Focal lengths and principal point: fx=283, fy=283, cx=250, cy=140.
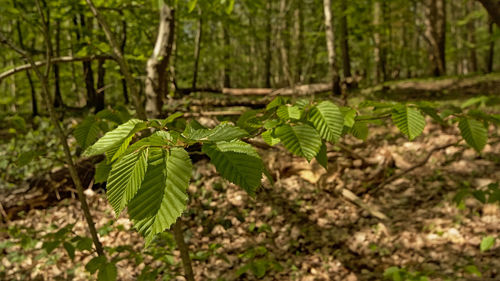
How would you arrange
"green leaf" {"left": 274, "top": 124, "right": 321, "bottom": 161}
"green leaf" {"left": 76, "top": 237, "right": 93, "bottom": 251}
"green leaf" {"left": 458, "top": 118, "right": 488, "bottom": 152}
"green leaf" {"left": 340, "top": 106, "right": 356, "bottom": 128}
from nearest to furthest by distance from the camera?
"green leaf" {"left": 274, "top": 124, "right": 321, "bottom": 161} → "green leaf" {"left": 340, "top": 106, "right": 356, "bottom": 128} → "green leaf" {"left": 458, "top": 118, "right": 488, "bottom": 152} → "green leaf" {"left": 76, "top": 237, "right": 93, "bottom": 251}

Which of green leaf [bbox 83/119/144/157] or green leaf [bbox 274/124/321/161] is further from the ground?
green leaf [bbox 83/119/144/157]

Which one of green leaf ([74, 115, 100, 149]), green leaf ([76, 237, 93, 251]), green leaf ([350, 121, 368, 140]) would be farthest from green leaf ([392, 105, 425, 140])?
green leaf ([76, 237, 93, 251])

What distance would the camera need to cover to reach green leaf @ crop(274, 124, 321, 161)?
951 mm

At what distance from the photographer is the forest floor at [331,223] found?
124 inches

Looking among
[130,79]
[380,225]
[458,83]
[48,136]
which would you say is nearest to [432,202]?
[380,225]

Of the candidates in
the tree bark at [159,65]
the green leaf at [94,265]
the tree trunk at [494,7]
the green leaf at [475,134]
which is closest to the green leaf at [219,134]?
the green leaf at [475,134]

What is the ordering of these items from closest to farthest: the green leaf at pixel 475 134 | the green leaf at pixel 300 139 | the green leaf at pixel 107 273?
the green leaf at pixel 300 139 → the green leaf at pixel 475 134 → the green leaf at pixel 107 273

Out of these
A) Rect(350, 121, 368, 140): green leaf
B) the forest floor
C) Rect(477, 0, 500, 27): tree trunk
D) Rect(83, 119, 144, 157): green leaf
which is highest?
Rect(477, 0, 500, 27): tree trunk

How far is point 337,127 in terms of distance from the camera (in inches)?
41.8

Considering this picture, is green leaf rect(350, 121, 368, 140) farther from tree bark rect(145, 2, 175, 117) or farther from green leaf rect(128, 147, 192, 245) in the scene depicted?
tree bark rect(145, 2, 175, 117)

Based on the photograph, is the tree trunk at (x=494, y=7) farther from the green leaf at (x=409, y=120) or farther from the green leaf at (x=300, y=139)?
the green leaf at (x=300, y=139)

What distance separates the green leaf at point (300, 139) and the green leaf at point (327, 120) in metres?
0.07

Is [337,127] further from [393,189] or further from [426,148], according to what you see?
[426,148]

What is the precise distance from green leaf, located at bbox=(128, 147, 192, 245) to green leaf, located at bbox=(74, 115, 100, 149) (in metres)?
0.87
